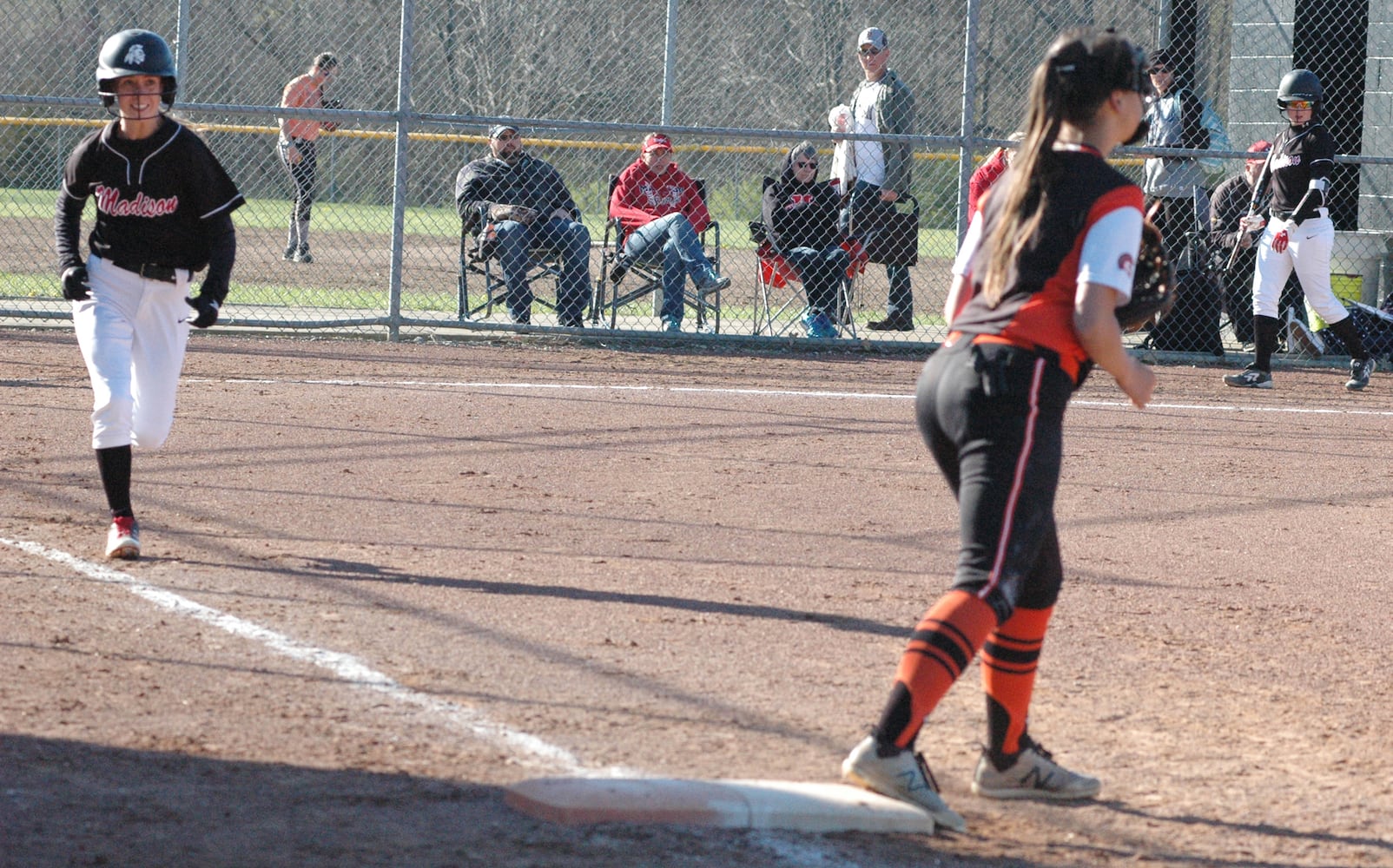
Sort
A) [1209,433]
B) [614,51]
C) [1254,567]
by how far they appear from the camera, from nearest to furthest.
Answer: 1. [1254,567]
2. [1209,433]
3. [614,51]

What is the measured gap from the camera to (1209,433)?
380 inches

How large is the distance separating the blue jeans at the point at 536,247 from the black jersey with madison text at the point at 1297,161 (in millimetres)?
4826

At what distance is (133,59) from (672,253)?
23.6 ft

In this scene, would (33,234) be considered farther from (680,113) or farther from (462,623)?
(462,623)

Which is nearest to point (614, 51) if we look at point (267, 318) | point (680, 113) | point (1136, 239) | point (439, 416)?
point (680, 113)

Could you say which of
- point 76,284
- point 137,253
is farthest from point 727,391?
point 76,284

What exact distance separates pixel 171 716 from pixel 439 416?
16.5ft

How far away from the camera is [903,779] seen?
354 cm

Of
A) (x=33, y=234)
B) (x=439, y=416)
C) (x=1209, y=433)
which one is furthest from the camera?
(x=33, y=234)

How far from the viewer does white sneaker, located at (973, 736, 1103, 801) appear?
379 cm

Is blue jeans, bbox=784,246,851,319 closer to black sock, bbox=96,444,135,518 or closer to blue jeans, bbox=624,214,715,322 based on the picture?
blue jeans, bbox=624,214,715,322

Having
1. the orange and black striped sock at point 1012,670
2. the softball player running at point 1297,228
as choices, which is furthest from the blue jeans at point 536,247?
the orange and black striped sock at point 1012,670

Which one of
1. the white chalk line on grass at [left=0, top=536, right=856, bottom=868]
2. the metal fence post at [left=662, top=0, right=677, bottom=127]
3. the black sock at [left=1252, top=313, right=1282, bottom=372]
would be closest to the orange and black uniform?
the white chalk line on grass at [left=0, top=536, right=856, bottom=868]

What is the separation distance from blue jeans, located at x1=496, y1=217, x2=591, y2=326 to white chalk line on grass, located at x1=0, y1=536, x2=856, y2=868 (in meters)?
6.81
